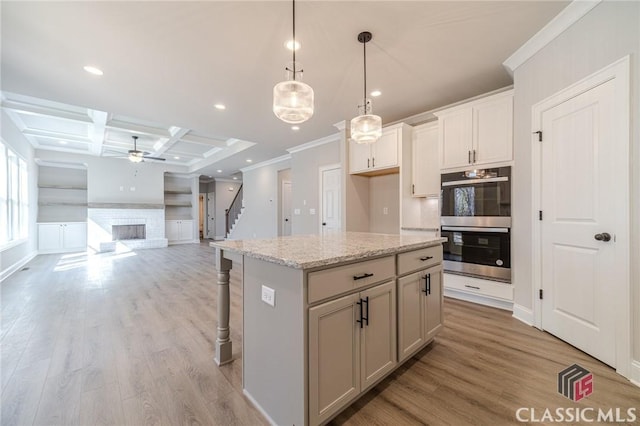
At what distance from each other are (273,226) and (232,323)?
500cm

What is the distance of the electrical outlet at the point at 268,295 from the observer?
140 centimetres

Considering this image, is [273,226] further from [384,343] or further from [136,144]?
[384,343]

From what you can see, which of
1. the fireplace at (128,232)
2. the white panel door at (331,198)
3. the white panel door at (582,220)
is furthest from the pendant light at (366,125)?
the fireplace at (128,232)

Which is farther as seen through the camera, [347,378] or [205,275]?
[205,275]

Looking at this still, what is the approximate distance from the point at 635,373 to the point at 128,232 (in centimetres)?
1116

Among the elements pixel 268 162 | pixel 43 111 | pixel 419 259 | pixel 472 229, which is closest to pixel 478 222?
pixel 472 229

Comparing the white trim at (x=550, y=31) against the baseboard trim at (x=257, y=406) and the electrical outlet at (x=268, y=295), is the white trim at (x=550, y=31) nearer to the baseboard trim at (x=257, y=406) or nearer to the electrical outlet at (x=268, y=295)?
the electrical outlet at (x=268, y=295)

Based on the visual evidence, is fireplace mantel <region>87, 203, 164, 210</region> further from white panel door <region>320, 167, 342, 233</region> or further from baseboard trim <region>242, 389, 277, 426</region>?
baseboard trim <region>242, 389, 277, 426</region>

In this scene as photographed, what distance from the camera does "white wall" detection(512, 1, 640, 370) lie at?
1749 mm

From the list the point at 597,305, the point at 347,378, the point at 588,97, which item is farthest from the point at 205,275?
the point at 588,97

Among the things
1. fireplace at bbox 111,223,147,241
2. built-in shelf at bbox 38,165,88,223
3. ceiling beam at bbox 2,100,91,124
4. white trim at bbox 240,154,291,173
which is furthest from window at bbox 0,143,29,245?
white trim at bbox 240,154,291,173

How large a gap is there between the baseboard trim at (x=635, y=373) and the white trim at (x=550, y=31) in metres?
2.56

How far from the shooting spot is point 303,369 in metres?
1.24

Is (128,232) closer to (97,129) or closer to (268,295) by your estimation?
(97,129)
